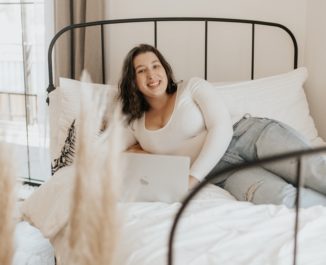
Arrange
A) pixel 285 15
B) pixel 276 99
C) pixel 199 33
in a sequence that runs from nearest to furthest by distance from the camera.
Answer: pixel 276 99 < pixel 285 15 < pixel 199 33

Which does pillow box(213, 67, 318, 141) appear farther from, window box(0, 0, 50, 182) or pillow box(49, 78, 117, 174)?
window box(0, 0, 50, 182)

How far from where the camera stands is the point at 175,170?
5.14 ft

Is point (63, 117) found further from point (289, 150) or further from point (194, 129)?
point (289, 150)

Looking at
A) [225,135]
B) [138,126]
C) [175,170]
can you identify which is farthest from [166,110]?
[175,170]

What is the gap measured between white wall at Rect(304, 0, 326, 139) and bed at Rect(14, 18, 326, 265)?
104mm

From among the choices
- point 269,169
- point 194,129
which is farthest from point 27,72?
point 269,169

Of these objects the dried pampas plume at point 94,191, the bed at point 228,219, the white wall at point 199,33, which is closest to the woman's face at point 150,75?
the bed at point 228,219

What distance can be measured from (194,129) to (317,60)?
0.77 meters

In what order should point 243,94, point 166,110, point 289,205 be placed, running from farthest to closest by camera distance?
point 243,94
point 166,110
point 289,205

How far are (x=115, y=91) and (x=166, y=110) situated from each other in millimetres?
302

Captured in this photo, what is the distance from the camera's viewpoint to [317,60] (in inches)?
87.9

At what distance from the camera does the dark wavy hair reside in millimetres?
1972

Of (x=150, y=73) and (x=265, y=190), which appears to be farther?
(x=150, y=73)

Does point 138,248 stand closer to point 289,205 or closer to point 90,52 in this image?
point 289,205
